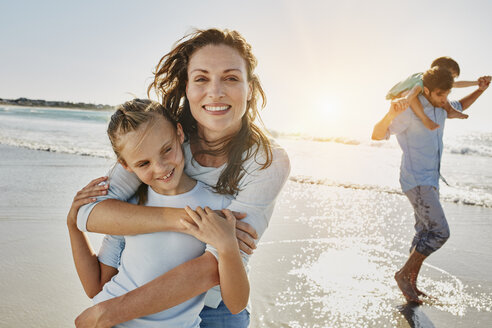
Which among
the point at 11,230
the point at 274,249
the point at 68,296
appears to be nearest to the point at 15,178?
the point at 11,230

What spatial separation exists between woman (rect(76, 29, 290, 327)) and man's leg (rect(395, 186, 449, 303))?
205 centimetres

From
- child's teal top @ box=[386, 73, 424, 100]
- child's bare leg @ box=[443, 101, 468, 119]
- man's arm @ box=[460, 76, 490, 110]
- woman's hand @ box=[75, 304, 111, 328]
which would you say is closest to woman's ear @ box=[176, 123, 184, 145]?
woman's hand @ box=[75, 304, 111, 328]

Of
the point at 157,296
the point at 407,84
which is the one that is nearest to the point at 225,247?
the point at 157,296

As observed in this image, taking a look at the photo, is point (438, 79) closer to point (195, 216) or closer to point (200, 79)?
point (200, 79)

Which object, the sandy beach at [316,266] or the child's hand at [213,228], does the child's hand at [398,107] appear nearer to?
the sandy beach at [316,266]

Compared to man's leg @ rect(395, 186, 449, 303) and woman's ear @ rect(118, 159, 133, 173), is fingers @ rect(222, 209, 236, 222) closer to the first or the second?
woman's ear @ rect(118, 159, 133, 173)

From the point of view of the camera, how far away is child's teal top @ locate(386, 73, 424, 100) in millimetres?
3738

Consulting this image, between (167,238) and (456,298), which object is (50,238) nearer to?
(167,238)

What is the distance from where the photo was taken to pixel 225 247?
1606mm

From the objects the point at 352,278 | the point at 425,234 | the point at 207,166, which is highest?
the point at 207,166

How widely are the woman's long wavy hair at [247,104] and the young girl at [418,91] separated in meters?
1.86

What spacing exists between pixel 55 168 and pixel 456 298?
782cm

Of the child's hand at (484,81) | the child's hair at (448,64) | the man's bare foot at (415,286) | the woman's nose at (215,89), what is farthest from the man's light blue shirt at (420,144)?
the woman's nose at (215,89)

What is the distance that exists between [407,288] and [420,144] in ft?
4.47
